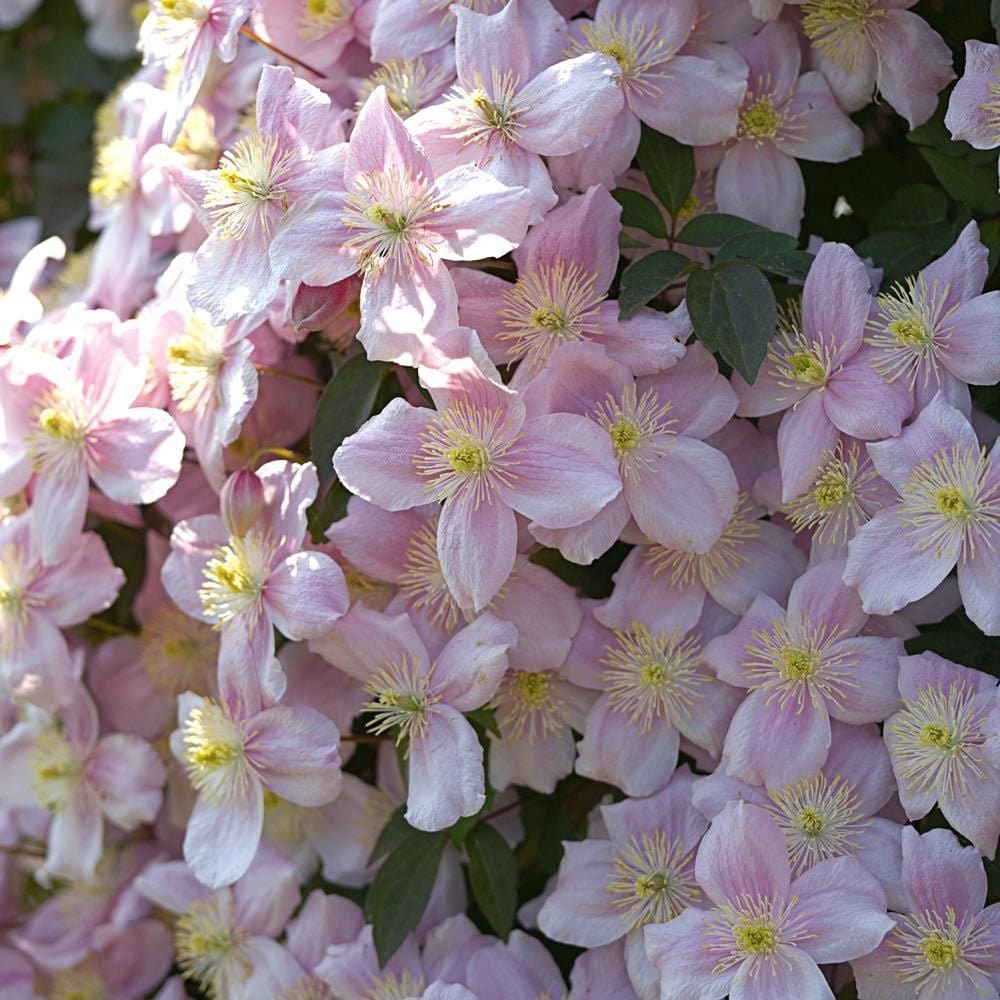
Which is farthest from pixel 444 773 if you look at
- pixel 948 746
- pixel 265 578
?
pixel 948 746

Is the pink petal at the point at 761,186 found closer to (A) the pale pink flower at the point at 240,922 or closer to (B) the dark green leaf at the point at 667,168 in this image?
(B) the dark green leaf at the point at 667,168

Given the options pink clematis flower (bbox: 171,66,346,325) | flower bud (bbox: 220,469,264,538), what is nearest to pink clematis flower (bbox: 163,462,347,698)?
flower bud (bbox: 220,469,264,538)

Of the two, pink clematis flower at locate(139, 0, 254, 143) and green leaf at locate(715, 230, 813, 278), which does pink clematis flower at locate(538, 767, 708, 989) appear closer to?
green leaf at locate(715, 230, 813, 278)

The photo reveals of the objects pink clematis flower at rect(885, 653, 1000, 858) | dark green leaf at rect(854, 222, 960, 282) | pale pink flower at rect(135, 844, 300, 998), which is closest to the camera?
pink clematis flower at rect(885, 653, 1000, 858)

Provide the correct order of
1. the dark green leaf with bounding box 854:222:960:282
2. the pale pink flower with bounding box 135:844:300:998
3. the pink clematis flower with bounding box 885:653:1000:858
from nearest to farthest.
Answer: the pink clematis flower with bounding box 885:653:1000:858, the dark green leaf with bounding box 854:222:960:282, the pale pink flower with bounding box 135:844:300:998

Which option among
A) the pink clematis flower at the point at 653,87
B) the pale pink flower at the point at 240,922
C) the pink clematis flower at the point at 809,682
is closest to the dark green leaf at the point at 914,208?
the pink clematis flower at the point at 653,87

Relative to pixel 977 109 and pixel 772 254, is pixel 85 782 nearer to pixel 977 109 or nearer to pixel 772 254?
pixel 772 254
